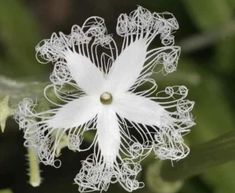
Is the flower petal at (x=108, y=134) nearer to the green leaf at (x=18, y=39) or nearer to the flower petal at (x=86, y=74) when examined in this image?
the flower petal at (x=86, y=74)

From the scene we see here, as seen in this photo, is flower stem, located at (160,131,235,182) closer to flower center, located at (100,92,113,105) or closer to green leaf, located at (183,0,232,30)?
flower center, located at (100,92,113,105)

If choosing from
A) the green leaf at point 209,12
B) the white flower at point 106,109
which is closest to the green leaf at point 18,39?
the green leaf at point 209,12

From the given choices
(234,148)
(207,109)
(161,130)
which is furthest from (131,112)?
(207,109)

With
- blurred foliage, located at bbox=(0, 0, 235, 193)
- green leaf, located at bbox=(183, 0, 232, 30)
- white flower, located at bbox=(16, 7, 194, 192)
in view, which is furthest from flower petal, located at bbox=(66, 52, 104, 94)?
green leaf, located at bbox=(183, 0, 232, 30)

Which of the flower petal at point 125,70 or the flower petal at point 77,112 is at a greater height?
the flower petal at point 125,70

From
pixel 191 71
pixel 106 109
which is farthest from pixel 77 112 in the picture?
pixel 191 71

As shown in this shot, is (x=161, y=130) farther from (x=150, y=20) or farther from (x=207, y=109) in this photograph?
(x=207, y=109)
